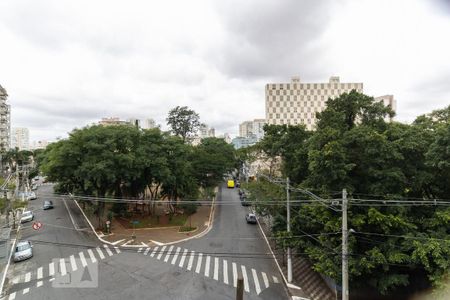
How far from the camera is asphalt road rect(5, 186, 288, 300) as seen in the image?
15453mm

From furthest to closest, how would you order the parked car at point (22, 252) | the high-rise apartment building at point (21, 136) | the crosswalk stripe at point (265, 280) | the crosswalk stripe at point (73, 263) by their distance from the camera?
the high-rise apartment building at point (21, 136) → the parked car at point (22, 252) → the crosswalk stripe at point (73, 263) → the crosswalk stripe at point (265, 280)

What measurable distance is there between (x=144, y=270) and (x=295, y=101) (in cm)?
3744

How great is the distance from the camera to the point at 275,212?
20.3 m

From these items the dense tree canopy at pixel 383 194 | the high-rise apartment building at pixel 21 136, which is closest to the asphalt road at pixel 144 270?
the dense tree canopy at pixel 383 194

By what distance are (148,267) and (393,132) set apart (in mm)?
17806

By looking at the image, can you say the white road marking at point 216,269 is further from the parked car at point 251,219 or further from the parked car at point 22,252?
the parked car at point 22,252

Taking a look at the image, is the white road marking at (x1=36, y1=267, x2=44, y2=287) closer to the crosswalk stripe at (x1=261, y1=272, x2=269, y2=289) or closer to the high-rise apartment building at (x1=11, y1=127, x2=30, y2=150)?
the crosswalk stripe at (x1=261, y1=272, x2=269, y2=289)

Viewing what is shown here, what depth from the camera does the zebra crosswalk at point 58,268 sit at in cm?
1608

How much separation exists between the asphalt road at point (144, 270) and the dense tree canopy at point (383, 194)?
499cm

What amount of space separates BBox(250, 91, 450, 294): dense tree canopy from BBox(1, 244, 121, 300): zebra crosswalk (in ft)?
48.6

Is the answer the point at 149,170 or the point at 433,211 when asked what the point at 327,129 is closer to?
the point at 433,211

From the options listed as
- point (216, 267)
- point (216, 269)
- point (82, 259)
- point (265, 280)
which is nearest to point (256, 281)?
point (265, 280)

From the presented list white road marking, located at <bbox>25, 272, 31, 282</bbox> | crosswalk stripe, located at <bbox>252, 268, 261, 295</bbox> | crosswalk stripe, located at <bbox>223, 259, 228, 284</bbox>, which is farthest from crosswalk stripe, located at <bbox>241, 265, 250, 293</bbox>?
white road marking, located at <bbox>25, 272, 31, 282</bbox>

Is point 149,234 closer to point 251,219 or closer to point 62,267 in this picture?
point 62,267
